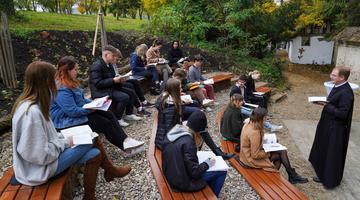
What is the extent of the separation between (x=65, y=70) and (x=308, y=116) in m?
7.98

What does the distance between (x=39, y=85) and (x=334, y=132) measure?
4468 mm

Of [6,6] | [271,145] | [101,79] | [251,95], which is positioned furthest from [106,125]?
[6,6]

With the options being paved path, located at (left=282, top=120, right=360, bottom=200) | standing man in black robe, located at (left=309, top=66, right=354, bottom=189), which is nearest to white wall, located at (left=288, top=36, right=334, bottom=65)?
paved path, located at (left=282, top=120, right=360, bottom=200)

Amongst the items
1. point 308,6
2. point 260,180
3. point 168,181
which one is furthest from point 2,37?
point 308,6

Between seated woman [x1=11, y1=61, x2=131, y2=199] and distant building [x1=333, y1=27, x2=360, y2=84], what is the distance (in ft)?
45.4

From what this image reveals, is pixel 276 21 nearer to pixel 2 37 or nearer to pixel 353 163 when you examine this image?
pixel 353 163

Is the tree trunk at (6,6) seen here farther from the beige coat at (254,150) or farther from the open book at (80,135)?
the beige coat at (254,150)

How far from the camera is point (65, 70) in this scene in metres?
3.82

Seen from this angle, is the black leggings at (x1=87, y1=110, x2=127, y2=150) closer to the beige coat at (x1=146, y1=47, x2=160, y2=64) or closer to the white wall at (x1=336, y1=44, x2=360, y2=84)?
the beige coat at (x1=146, y1=47, x2=160, y2=64)

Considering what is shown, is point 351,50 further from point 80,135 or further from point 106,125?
point 80,135

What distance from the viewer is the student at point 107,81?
16.3ft

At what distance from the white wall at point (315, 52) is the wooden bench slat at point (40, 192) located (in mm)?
21031

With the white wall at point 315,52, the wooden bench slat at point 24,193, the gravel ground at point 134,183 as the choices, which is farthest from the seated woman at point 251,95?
the white wall at point 315,52

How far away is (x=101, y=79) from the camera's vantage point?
5.07m
